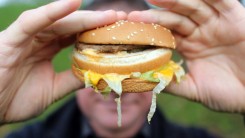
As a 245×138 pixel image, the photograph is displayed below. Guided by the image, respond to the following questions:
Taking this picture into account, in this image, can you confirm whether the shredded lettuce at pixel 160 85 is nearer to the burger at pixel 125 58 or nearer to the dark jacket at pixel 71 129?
the burger at pixel 125 58

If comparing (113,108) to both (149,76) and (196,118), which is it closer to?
(149,76)

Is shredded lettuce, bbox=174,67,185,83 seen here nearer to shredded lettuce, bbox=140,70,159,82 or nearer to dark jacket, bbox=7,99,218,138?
shredded lettuce, bbox=140,70,159,82

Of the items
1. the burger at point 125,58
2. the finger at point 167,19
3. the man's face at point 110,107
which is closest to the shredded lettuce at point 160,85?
the burger at point 125,58

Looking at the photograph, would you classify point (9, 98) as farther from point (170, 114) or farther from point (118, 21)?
point (170, 114)

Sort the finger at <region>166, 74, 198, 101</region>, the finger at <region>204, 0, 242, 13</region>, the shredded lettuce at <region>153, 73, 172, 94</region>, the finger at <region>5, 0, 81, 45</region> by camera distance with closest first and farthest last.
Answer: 1. the finger at <region>5, 0, 81, 45</region>
2. the shredded lettuce at <region>153, 73, 172, 94</region>
3. the finger at <region>204, 0, 242, 13</region>
4. the finger at <region>166, 74, 198, 101</region>

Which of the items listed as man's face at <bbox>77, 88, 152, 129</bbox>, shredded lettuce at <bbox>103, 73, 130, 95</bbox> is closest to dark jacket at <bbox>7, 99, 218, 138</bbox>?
man's face at <bbox>77, 88, 152, 129</bbox>

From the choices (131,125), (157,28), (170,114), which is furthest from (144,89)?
(170,114)

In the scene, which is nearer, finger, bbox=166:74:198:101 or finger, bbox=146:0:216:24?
finger, bbox=146:0:216:24
